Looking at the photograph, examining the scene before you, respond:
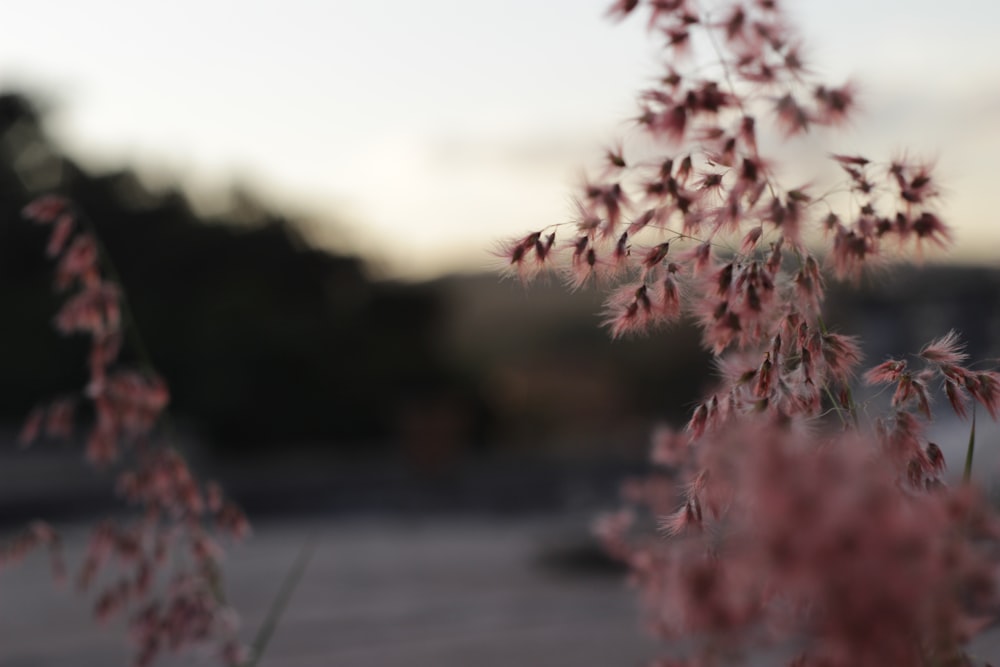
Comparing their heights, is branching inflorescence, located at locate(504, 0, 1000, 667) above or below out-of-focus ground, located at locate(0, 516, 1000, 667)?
above

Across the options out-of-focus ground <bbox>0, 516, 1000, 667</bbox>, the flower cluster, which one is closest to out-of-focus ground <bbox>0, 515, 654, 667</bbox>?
out-of-focus ground <bbox>0, 516, 1000, 667</bbox>

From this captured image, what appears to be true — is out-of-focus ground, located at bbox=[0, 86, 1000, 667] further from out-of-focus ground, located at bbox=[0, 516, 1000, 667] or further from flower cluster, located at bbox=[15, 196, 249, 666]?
flower cluster, located at bbox=[15, 196, 249, 666]

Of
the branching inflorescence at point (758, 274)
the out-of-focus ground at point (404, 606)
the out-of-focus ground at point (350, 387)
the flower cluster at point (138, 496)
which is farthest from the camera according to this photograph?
the out-of-focus ground at point (350, 387)

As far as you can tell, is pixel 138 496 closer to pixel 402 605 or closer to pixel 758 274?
pixel 758 274

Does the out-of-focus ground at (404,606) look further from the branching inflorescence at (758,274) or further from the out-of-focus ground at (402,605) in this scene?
the branching inflorescence at (758,274)

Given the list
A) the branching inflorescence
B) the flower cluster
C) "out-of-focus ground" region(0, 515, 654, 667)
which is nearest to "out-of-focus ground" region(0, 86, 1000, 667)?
"out-of-focus ground" region(0, 515, 654, 667)

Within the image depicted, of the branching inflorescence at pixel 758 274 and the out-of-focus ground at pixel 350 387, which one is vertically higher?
the branching inflorescence at pixel 758 274

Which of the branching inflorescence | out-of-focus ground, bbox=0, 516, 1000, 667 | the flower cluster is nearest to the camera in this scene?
the branching inflorescence

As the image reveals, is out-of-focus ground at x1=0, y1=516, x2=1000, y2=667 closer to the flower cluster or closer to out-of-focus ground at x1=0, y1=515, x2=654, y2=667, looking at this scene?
out-of-focus ground at x1=0, y1=515, x2=654, y2=667

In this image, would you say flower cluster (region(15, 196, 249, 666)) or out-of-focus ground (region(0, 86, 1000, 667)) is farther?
out-of-focus ground (region(0, 86, 1000, 667))

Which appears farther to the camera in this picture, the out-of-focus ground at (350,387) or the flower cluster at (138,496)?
the out-of-focus ground at (350,387)

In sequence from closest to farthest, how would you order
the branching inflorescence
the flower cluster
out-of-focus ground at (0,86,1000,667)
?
1. the branching inflorescence
2. the flower cluster
3. out-of-focus ground at (0,86,1000,667)

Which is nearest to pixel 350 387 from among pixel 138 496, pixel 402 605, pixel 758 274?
pixel 402 605

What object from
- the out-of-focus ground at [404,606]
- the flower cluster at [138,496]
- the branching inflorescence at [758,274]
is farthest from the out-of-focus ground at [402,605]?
the branching inflorescence at [758,274]
